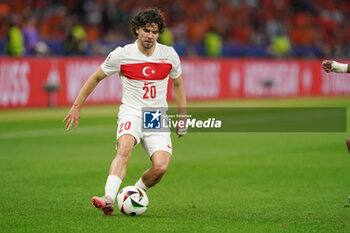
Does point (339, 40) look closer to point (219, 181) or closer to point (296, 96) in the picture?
point (296, 96)

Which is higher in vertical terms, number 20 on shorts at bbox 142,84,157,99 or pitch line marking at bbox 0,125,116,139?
number 20 on shorts at bbox 142,84,157,99

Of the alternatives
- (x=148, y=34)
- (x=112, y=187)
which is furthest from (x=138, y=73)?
(x=112, y=187)

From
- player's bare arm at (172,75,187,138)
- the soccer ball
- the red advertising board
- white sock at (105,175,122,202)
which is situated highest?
player's bare arm at (172,75,187,138)

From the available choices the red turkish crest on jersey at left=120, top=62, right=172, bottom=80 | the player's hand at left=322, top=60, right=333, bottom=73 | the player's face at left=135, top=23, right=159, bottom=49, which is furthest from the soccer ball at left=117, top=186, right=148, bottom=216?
the player's hand at left=322, top=60, right=333, bottom=73

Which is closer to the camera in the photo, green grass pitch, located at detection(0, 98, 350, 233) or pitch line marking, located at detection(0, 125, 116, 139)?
green grass pitch, located at detection(0, 98, 350, 233)

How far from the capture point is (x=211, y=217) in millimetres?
7773

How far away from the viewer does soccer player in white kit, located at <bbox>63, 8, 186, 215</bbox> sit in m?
7.87

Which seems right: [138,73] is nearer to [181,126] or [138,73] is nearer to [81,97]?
Result: [81,97]

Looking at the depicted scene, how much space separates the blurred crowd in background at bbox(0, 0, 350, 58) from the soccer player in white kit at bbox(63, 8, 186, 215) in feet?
51.9

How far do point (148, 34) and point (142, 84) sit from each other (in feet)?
1.81

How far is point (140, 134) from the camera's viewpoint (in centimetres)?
795

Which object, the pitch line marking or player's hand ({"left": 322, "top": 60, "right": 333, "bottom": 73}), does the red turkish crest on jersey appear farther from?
the pitch line marking

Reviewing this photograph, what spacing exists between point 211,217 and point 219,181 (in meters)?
2.98

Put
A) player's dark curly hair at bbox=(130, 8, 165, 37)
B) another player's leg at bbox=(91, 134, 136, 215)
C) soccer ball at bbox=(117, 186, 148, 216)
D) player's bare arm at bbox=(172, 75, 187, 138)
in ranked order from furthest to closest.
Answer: player's bare arm at bbox=(172, 75, 187, 138), player's dark curly hair at bbox=(130, 8, 165, 37), soccer ball at bbox=(117, 186, 148, 216), another player's leg at bbox=(91, 134, 136, 215)
